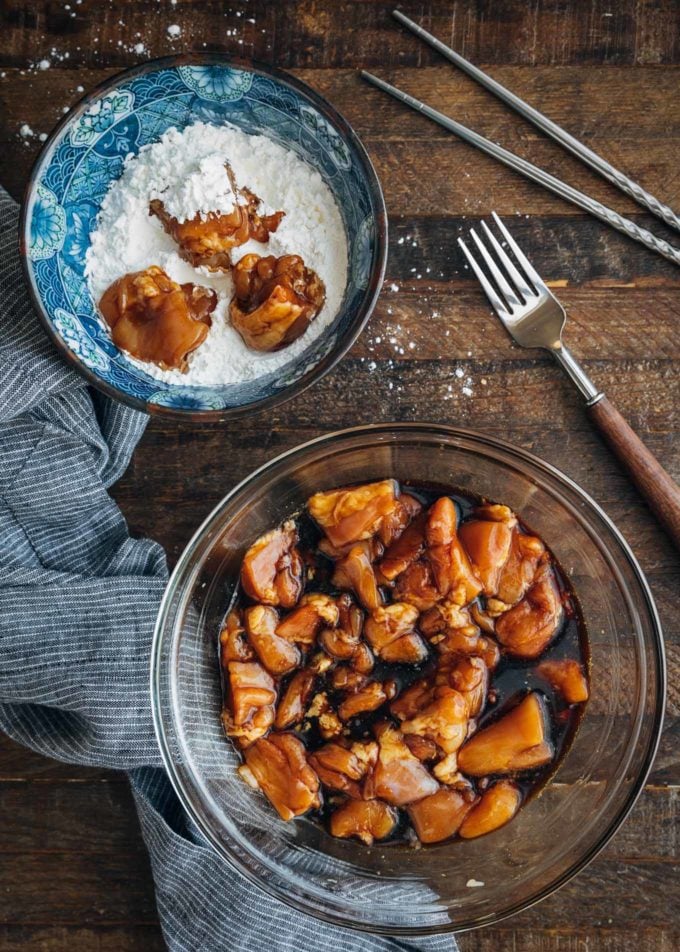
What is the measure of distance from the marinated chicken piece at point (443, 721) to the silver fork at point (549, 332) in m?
0.56

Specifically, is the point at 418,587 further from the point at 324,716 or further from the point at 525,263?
the point at 525,263

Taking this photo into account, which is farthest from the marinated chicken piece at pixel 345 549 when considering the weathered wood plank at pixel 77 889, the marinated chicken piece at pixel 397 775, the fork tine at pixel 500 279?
the weathered wood plank at pixel 77 889

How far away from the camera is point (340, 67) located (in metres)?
1.75

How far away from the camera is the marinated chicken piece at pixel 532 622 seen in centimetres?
157

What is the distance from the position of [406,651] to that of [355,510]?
0.28m

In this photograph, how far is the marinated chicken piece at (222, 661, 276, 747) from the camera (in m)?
1.60

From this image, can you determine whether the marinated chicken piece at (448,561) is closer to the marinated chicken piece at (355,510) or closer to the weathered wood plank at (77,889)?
the marinated chicken piece at (355,510)

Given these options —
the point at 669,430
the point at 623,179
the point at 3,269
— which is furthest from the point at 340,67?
the point at 669,430

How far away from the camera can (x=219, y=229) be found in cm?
157

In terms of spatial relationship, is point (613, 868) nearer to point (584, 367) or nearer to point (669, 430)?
point (669, 430)

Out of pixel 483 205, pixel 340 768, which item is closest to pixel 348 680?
pixel 340 768

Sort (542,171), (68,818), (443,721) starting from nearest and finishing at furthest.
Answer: (443,721), (542,171), (68,818)

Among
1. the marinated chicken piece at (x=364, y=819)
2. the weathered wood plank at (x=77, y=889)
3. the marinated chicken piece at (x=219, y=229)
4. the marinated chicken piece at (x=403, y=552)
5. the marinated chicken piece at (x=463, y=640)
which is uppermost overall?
the marinated chicken piece at (x=219, y=229)

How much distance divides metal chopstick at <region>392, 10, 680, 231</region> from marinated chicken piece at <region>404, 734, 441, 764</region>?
3.65ft
